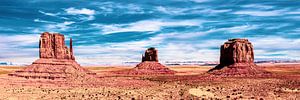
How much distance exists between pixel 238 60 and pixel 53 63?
5723 centimetres

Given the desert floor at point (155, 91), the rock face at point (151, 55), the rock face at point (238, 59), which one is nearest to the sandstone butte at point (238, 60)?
the rock face at point (238, 59)

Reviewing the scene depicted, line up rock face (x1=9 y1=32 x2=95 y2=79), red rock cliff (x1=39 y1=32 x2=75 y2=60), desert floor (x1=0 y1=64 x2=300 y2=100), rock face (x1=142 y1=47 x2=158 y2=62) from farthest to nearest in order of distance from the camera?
rock face (x1=142 y1=47 x2=158 y2=62) → red rock cliff (x1=39 y1=32 x2=75 y2=60) → rock face (x1=9 y1=32 x2=95 y2=79) → desert floor (x1=0 y1=64 x2=300 y2=100)

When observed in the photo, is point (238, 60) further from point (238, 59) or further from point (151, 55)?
point (151, 55)

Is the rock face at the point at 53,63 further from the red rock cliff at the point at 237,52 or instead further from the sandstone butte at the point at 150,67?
the red rock cliff at the point at 237,52

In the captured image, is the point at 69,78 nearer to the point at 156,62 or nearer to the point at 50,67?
the point at 50,67

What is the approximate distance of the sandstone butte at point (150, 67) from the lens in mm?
134875

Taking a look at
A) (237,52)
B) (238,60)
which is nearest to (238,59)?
(238,60)

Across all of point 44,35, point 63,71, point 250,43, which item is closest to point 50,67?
point 63,71

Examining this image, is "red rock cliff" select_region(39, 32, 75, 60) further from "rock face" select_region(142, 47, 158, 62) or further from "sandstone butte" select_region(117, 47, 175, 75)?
"rock face" select_region(142, 47, 158, 62)

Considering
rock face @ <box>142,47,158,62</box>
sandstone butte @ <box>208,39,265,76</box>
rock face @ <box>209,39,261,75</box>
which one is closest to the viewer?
sandstone butte @ <box>208,39,265,76</box>

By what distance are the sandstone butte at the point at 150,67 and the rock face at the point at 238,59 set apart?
32.5 meters

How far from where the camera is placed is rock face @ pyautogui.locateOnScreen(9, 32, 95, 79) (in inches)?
3322

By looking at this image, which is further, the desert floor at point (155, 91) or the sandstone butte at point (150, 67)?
the sandstone butte at point (150, 67)

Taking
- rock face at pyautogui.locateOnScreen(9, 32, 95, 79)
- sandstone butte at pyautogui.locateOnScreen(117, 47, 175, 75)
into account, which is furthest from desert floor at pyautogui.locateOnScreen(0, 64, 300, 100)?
sandstone butte at pyautogui.locateOnScreen(117, 47, 175, 75)
